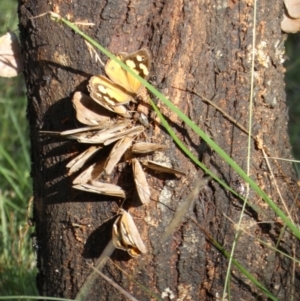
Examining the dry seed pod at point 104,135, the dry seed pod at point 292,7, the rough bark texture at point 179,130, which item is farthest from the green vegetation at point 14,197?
the dry seed pod at point 292,7

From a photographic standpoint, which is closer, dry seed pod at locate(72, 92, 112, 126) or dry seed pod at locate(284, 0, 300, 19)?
dry seed pod at locate(72, 92, 112, 126)

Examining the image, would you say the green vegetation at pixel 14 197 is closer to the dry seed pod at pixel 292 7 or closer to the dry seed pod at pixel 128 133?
the dry seed pod at pixel 128 133

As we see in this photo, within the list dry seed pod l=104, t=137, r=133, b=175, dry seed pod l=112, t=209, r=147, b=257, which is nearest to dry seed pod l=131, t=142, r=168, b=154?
dry seed pod l=104, t=137, r=133, b=175

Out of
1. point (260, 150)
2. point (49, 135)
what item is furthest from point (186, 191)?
point (49, 135)

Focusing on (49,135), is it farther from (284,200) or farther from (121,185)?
(284,200)

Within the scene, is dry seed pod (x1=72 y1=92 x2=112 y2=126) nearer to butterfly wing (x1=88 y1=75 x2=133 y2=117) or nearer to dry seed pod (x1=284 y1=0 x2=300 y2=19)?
butterfly wing (x1=88 y1=75 x2=133 y2=117)

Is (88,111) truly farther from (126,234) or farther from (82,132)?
(126,234)
